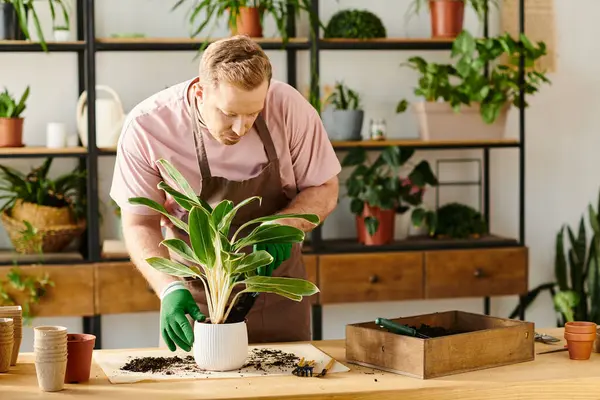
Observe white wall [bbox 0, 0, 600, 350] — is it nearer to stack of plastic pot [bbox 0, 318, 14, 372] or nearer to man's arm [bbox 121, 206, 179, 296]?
man's arm [bbox 121, 206, 179, 296]

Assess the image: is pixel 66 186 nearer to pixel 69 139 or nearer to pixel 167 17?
pixel 69 139

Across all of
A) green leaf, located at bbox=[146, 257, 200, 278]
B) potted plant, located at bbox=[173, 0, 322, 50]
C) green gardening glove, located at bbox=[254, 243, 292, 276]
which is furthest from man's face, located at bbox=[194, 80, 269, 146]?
potted plant, located at bbox=[173, 0, 322, 50]

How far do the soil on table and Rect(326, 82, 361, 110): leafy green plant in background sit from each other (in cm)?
235

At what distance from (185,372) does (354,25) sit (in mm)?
2697

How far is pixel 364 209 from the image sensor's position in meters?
4.67

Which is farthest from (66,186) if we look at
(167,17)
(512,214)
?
(512,214)

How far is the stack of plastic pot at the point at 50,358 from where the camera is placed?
2.12 meters

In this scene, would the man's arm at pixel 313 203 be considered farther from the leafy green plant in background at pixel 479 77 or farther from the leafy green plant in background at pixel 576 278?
the leafy green plant in background at pixel 576 278

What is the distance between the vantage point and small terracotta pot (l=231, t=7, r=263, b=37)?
4.47 meters

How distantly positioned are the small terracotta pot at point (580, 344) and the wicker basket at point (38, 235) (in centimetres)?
268

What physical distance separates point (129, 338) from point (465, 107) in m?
2.03

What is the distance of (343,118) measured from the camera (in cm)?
462

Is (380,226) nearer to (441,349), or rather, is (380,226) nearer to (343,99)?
(343,99)

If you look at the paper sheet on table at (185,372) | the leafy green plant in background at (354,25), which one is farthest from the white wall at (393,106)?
the paper sheet on table at (185,372)
